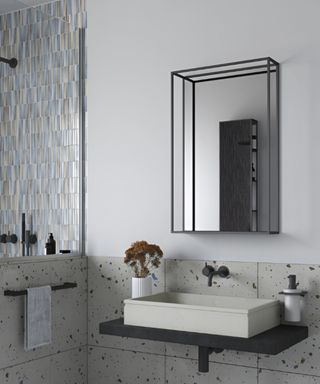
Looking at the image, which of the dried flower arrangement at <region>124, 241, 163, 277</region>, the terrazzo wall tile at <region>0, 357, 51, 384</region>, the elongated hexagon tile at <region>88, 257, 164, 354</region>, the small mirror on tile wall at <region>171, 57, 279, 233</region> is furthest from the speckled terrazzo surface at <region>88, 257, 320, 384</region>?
the terrazzo wall tile at <region>0, 357, 51, 384</region>

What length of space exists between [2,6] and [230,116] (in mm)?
1283

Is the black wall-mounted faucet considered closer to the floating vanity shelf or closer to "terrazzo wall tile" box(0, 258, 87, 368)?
the floating vanity shelf

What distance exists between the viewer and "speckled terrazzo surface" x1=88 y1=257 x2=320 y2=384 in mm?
2844

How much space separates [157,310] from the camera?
2.80 meters

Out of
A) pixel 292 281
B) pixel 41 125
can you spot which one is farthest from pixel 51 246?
pixel 292 281

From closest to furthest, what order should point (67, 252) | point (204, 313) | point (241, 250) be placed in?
point (204, 313)
point (241, 250)
point (67, 252)

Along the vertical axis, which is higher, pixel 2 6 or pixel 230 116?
pixel 2 6

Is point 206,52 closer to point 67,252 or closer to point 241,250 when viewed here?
point 241,250

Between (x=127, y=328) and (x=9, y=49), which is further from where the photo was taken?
(x=9, y=49)

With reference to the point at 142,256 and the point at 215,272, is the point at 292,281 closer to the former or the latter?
the point at 215,272

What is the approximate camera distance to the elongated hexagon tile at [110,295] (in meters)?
3.29

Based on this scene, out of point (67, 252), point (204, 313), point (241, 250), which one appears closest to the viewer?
point (204, 313)

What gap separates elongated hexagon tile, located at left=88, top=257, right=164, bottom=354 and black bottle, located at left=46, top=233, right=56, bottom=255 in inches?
10.8

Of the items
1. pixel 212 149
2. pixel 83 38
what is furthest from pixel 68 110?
pixel 212 149
